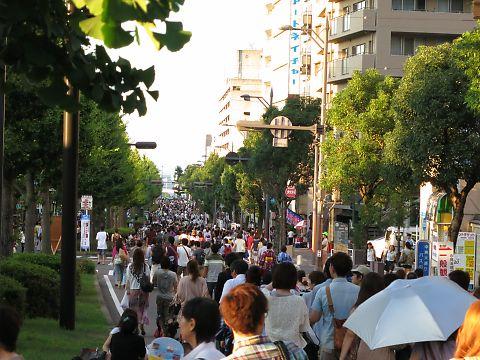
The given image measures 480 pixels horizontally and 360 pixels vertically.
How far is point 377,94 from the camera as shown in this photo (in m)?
44.6

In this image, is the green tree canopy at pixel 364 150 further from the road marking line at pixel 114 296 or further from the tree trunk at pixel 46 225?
the tree trunk at pixel 46 225

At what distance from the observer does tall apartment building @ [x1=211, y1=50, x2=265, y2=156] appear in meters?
162

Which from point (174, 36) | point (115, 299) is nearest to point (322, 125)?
point (115, 299)

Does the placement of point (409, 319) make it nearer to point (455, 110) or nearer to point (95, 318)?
→ point (95, 318)

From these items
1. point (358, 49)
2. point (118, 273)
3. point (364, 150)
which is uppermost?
point (358, 49)

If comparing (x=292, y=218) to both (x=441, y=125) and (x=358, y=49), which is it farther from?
(x=441, y=125)

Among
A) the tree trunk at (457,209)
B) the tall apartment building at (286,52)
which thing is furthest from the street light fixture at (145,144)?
the tall apartment building at (286,52)

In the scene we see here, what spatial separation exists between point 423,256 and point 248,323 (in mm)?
23882

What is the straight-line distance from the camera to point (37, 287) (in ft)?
60.5

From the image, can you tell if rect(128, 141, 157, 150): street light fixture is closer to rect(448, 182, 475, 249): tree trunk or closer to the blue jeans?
the blue jeans

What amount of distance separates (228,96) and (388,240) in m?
128

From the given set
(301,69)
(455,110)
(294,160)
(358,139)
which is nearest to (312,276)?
(455,110)

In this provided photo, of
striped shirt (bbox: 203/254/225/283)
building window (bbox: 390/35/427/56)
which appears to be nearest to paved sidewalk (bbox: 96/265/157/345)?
striped shirt (bbox: 203/254/225/283)

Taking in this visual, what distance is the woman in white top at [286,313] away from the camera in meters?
9.35
